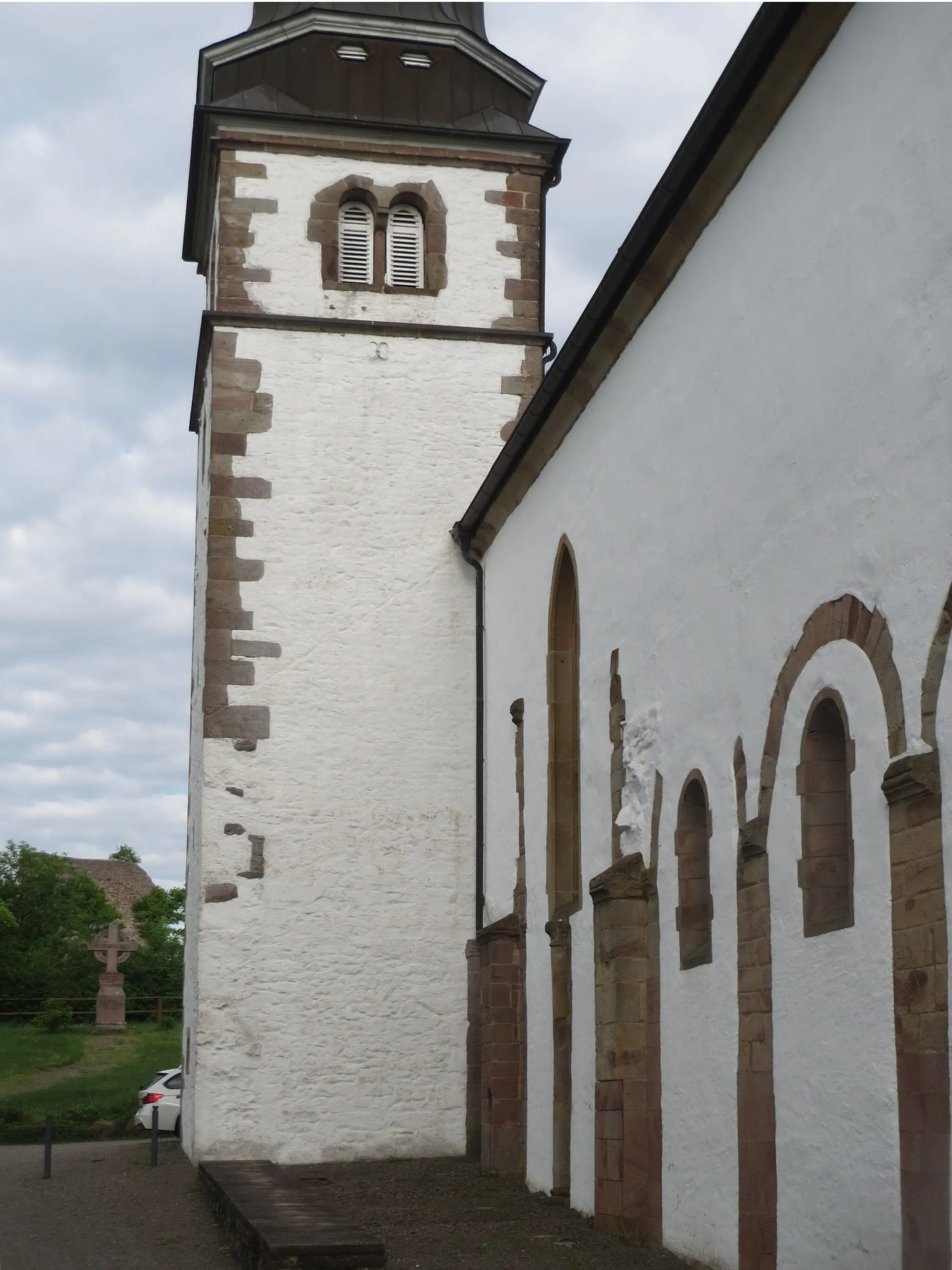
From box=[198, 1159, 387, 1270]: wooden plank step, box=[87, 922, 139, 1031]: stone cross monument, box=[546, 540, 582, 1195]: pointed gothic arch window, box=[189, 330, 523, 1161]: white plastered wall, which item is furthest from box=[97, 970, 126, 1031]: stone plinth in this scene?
box=[546, 540, 582, 1195]: pointed gothic arch window

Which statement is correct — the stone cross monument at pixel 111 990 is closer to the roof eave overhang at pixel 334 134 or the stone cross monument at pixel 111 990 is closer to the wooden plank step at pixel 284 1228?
the roof eave overhang at pixel 334 134

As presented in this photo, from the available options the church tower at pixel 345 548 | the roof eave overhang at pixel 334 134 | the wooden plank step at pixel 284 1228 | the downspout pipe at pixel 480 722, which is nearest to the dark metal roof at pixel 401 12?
the church tower at pixel 345 548

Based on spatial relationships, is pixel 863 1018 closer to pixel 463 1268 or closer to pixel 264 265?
pixel 463 1268

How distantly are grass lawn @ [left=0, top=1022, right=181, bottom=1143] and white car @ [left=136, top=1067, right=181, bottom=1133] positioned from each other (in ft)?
2.93

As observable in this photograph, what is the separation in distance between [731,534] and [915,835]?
2839mm

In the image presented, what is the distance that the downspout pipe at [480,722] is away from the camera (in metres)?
16.3

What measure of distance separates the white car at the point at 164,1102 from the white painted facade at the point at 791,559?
35.8 ft

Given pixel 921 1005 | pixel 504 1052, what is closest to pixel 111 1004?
pixel 504 1052

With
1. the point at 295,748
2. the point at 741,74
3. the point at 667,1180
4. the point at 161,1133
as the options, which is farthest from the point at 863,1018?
the point at 161,1133

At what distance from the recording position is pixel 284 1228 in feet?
29.9

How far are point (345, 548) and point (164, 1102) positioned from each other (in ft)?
29.2

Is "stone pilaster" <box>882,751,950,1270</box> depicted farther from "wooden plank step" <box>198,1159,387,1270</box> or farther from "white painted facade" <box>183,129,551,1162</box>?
"white painted facade" <box>183,129,551,1162</box>

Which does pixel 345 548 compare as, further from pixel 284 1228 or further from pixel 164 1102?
pixel 164 1102

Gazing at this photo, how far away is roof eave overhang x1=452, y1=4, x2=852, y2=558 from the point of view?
27.5 feet
